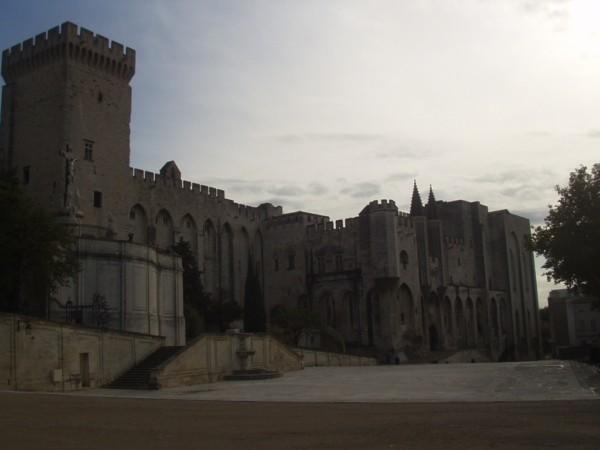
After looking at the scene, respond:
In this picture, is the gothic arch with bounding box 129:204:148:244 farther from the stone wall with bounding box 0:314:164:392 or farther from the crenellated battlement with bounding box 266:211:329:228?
the stone wall with bounding box 0:314:164:392

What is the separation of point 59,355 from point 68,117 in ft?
70.2

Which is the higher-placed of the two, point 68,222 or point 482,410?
point 68,222

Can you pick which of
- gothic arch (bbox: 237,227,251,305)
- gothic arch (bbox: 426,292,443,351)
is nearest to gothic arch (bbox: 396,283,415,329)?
gothic arch (bbox: 426,292,443,351)

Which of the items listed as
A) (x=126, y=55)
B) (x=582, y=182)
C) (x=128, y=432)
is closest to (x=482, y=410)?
(x=128, y=432)

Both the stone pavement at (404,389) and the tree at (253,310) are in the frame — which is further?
the tree at (253,310)

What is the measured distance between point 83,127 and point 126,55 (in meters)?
5.97

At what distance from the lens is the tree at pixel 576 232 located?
94.1 feet

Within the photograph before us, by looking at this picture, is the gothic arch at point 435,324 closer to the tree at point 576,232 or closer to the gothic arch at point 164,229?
the gothic arch at point 164,229

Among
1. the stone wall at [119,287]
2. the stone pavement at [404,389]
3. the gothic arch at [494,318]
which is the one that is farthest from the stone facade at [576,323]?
the stone wall at [119,287]

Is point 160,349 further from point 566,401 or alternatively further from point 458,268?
point 458,268

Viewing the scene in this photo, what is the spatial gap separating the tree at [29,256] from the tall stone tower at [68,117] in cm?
1174

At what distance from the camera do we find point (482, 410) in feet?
45.1

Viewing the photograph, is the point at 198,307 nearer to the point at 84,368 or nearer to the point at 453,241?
the point at 84,368

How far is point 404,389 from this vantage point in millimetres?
20500
